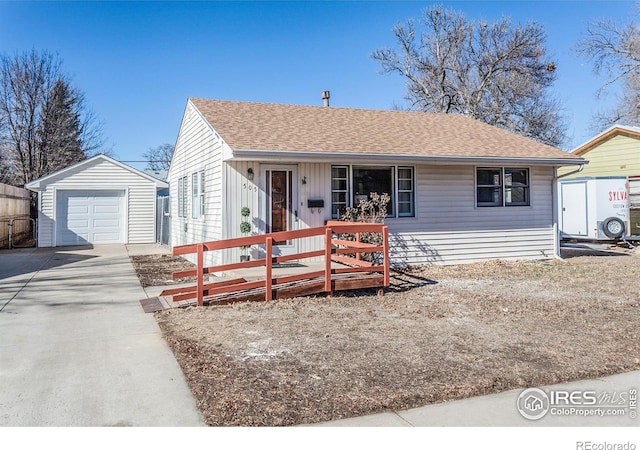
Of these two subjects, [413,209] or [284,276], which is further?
[413,209]

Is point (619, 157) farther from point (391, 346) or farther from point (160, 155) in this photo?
point (160, 155)

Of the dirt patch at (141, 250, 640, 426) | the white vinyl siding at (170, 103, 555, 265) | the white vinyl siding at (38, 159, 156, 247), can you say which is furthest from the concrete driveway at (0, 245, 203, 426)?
the white vinyl siding at (38, 159, 156, 247)

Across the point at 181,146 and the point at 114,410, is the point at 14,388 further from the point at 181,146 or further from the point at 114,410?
the point at 181,146

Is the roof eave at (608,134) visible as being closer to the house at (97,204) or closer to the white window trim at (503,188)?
the white window trim at (503,188)

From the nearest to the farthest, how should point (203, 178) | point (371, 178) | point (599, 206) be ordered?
1. point (371, 178)
2. point (203, 178)
3. point (599, 206)

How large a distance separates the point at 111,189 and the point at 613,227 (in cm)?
1896

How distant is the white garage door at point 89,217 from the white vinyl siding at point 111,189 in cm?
22

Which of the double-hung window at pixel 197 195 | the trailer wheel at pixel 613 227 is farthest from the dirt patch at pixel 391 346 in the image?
the trailer wheel at pixel 613 227

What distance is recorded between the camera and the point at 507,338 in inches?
204

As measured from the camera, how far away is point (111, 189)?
18641mm

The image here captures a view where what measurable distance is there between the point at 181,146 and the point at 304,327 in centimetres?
1070

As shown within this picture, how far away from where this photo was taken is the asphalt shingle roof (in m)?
9.84

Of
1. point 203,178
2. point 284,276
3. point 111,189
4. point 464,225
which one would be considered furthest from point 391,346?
point 111,189

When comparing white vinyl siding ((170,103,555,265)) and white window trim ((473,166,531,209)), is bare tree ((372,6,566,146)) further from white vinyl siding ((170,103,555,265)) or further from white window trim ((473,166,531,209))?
white vinyl siding ((170,103,555,265))
